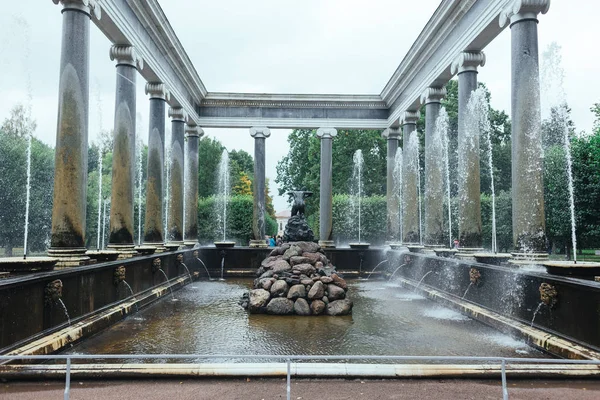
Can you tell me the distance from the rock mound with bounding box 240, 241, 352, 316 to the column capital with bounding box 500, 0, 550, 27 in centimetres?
867

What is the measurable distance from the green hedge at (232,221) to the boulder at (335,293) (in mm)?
23651

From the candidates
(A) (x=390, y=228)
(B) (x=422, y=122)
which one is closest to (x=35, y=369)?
(A) (x=390, y=228)

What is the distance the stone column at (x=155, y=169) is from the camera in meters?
19.0

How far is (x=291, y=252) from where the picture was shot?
1512 centimetres

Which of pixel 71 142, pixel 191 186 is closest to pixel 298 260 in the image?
pixel 71 142

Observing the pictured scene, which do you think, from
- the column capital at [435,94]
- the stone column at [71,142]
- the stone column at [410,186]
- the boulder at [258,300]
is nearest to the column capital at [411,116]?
the stone column at [410,186]

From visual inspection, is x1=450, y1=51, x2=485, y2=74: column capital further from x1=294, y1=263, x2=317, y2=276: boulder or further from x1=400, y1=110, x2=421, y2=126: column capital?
x1=294, y1=263, x2=317, y2=276: boulder

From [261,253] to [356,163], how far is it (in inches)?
775

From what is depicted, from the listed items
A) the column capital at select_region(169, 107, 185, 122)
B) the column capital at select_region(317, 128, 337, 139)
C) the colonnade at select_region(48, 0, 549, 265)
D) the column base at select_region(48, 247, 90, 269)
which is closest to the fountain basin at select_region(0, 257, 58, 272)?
the column base at select_region(48, 247, 90, 269)

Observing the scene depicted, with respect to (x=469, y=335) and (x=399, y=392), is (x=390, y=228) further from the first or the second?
(x=399, y=392)

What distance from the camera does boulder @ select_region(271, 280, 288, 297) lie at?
41.8 feet

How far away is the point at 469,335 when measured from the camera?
979 centimetres

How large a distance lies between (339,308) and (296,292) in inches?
49.3

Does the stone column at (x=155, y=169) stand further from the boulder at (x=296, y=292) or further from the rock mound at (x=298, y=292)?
the boulder at (x=296, y=292)
